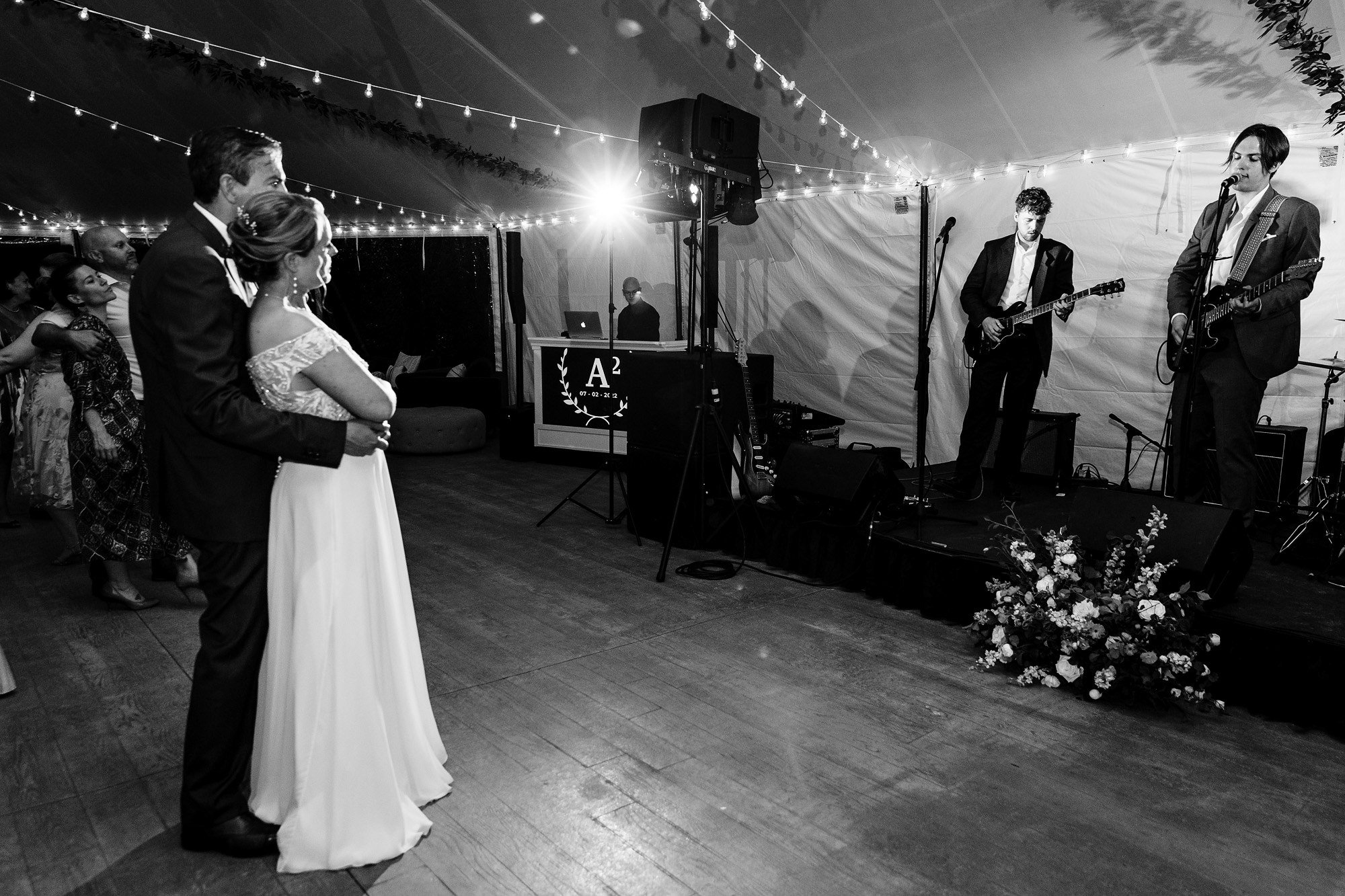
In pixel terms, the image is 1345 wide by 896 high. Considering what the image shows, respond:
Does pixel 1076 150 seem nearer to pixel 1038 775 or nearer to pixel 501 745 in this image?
pixel 1038 775

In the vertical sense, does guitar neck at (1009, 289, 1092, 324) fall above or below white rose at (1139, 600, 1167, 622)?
above

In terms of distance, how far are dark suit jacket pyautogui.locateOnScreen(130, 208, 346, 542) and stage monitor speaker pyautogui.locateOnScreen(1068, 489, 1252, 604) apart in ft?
9.03

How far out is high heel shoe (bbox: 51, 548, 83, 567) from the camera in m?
4.54

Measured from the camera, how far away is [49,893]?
186cm

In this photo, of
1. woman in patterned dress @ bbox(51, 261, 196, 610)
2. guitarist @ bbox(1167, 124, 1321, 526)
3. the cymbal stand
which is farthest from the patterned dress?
the cymbal stand

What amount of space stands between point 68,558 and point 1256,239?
19.9 feet

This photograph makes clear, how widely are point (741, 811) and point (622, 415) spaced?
526 centimetres

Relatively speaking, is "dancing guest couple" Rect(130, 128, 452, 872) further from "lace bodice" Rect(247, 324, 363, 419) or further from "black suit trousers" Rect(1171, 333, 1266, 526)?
"black suit trousers" Rect(1171, 333, 1266, 526)

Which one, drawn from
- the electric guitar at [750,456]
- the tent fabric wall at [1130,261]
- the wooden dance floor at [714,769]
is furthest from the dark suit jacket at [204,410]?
the tent fabric wall at [1130,261]

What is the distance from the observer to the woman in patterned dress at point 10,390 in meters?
5.43

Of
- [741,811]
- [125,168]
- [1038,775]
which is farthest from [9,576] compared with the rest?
[125,168]

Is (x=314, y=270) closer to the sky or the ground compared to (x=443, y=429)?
closer to the sky

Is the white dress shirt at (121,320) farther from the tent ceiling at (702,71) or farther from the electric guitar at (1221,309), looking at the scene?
the electric guitar at (1221,309)

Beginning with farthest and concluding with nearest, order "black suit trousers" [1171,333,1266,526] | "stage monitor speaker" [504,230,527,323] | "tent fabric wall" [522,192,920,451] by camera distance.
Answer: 1. "stage monitor speaker" [504,230,527,323]
2. "tent fabric wall" [522,192,920,451]
3. "black suit trousers" [1171,333,1266,526]
